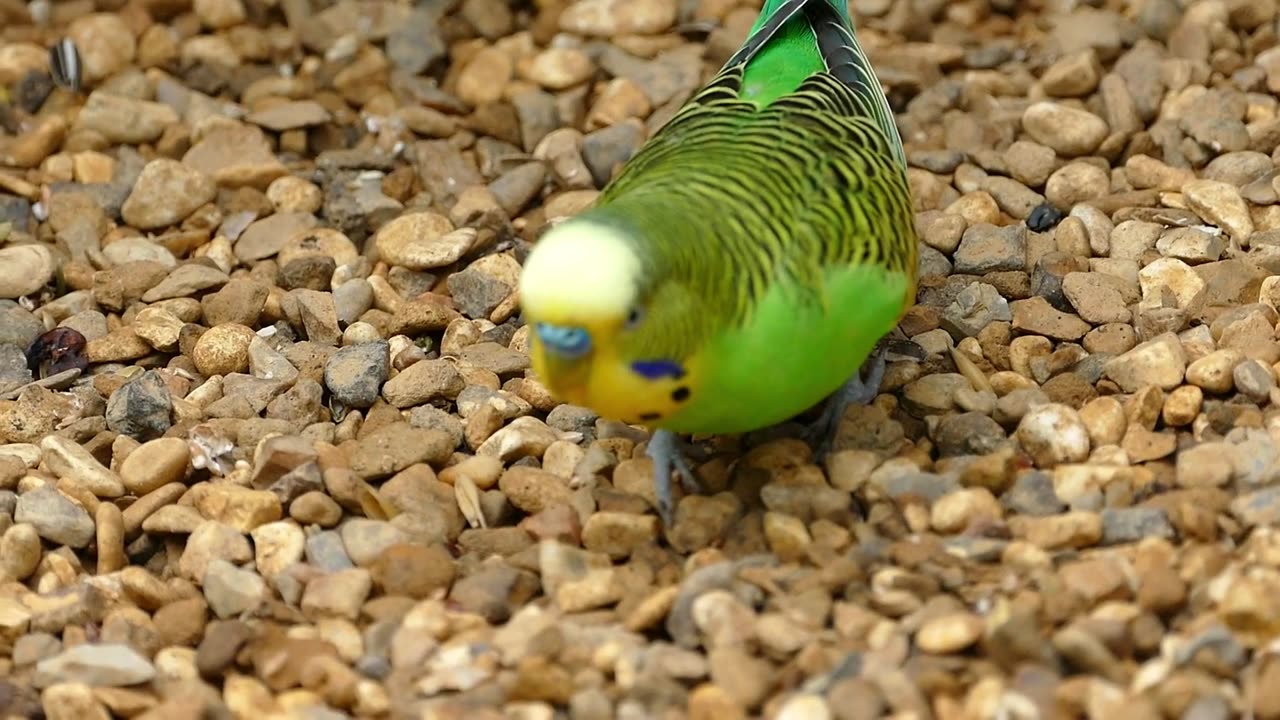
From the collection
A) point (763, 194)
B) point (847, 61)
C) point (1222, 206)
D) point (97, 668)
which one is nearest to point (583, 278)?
point (763, 194)

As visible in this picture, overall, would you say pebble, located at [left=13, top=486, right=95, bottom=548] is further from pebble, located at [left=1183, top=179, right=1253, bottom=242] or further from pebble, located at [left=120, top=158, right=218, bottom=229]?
pebble, located at [left=1183, top=179, right=1253, bottom=242]

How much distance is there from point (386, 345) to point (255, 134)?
5.32 ft

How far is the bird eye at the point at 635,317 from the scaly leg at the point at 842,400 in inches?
39.5

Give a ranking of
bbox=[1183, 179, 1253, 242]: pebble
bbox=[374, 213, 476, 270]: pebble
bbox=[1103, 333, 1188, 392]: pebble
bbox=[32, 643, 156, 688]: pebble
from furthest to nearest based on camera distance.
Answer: bbox=[374, 213, 476, 270]: pebble, bbox=[1183, 179, 1253, 242]: pebble, bbox=[1103, 333, 1188, 392]: pebble, bbox=[32, 643, 156, 688]: pebble

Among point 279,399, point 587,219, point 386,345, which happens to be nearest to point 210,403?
point 279,399

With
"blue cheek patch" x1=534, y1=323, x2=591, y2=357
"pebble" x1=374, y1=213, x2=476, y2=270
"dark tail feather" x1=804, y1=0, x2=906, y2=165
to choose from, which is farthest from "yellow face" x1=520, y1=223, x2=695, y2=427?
"pebble" x1=374, y1=213, x2=476, y2=270

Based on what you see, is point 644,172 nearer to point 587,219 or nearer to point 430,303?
point 587,219

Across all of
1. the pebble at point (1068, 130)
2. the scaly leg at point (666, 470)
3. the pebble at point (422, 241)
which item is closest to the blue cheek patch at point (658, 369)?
the scaly leg at point (666, 470)

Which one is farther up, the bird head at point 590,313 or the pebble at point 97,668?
the bird head at point 590,313

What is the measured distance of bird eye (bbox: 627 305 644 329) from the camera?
11.0 feet

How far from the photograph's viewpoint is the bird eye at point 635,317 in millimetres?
3338

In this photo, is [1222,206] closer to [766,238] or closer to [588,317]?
[766,238]

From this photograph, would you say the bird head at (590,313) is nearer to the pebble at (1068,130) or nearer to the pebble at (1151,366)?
the pebble at (1151,366)

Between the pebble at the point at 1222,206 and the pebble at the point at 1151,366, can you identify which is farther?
the pebble at the point at 1222,206
